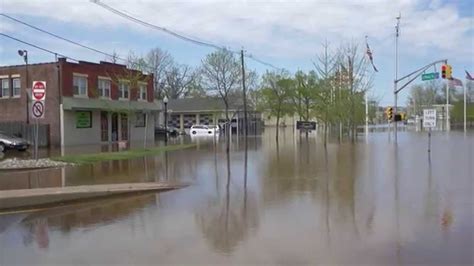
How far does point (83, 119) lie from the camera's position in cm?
3947

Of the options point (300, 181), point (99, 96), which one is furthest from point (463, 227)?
point (99, 96)

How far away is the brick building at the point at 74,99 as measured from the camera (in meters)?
37.2

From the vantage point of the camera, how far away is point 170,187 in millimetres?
13688

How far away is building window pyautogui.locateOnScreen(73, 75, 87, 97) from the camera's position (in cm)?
3872

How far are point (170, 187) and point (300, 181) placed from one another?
3.60 m

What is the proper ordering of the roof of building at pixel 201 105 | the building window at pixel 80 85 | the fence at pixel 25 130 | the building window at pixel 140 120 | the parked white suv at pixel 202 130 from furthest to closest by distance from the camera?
the roof of building at pixel 201 105 < the parked white suv at pixel 202 130 < the building window at pixel 140 120 < the building window at pixel 80 85 < the fence at pixel 25 130

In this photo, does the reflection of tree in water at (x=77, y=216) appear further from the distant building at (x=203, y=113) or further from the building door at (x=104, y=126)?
the distant building at (x=203, y=113)

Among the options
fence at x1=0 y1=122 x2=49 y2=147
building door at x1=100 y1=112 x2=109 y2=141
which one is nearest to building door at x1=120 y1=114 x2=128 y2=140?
building door at x1=100 y1=112 x2=109 y2=141

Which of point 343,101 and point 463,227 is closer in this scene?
point 463,227

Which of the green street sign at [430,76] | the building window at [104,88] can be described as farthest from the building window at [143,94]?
the green street sign at [430,76]

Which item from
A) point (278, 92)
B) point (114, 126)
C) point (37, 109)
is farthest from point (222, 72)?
point (37, 109)

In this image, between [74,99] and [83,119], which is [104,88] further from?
[74,99]

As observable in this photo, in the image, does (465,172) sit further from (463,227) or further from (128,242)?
(128,242)

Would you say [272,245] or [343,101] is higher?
[343,101]
